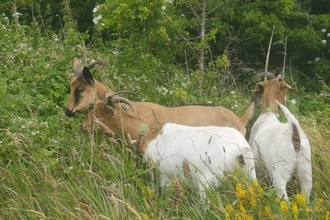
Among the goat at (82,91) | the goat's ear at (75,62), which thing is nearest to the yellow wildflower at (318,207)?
the goat at (82,91)

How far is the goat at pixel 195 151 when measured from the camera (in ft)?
22.9

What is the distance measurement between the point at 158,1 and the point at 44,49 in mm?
2076

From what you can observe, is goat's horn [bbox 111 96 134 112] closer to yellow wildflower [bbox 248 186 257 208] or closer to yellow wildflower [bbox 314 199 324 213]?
yellow wildflower [bbox 248 186 257 208]

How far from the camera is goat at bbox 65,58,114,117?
31.1 feet

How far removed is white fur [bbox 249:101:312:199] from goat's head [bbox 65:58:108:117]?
2514 mm

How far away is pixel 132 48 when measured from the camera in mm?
11109

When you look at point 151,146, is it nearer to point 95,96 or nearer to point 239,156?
point 239,156

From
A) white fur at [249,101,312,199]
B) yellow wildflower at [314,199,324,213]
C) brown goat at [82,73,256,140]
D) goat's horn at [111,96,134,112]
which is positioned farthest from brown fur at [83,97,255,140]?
yellow wildflower at [314,199,324,213]

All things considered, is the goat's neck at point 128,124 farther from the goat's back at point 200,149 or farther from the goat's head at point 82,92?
the goat's head at point 82,92

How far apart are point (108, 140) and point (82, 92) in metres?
1.40

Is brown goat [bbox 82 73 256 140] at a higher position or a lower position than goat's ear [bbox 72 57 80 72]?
lower

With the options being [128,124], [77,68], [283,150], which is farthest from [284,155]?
[77,68]

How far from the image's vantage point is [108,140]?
844cm

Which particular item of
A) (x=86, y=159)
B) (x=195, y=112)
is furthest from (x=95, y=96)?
(x=86, y=159)
